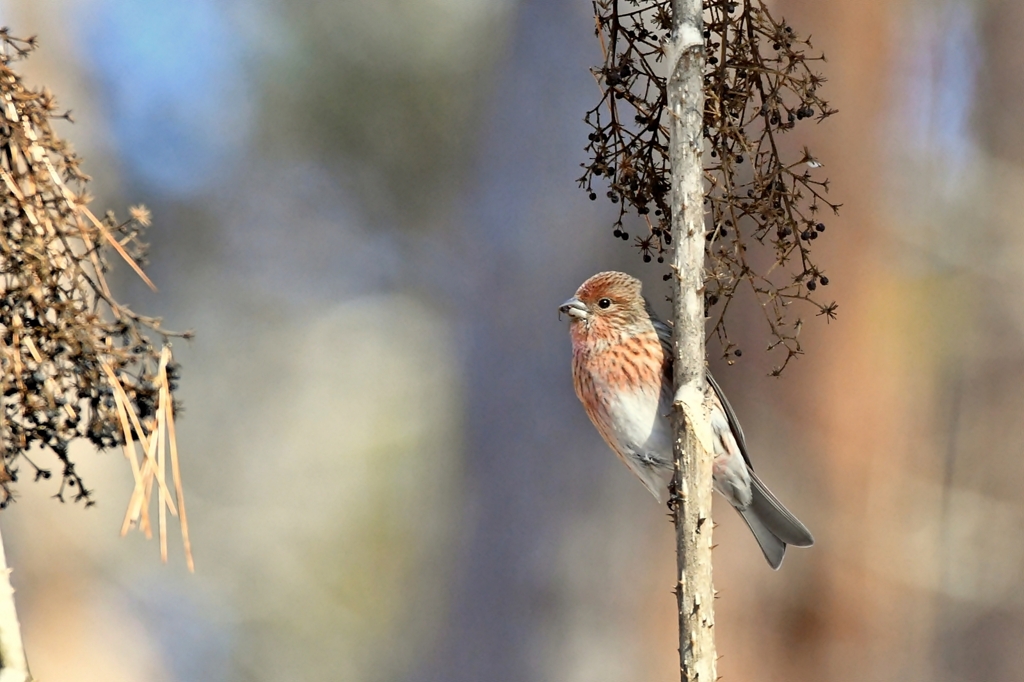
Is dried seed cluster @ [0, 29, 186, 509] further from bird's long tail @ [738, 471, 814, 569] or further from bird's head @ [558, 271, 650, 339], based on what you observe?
bird's long tail @ [738, 471, 814, 569]

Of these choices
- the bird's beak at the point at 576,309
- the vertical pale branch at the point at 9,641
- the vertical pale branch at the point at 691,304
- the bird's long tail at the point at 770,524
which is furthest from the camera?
the bird's beak at the point at 576,309

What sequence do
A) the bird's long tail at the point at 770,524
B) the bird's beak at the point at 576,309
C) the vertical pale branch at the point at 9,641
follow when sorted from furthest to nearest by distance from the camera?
the bird's beak at the point at 576,309
the bird's long tail at the point at 770,524
the vertical pale branch at the point at 9,641

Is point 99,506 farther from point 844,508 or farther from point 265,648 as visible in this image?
point 844,508

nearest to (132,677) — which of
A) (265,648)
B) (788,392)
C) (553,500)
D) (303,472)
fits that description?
(265,648)

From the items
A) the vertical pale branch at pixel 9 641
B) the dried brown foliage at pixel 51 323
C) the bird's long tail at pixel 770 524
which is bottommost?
the vertical pale branch at pixel 9 641

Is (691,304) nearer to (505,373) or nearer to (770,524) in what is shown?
(770,524)

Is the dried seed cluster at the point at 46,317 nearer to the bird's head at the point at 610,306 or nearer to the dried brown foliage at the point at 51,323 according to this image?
the dried brown foliage at the point at 51,323

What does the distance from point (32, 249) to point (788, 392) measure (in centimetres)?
473

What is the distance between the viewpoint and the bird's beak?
2656mm

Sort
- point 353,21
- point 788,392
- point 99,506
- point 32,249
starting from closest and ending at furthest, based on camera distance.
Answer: point 32,249 → point 788,392 → point 99,506 → point 353,21

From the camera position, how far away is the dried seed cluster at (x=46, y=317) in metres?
1.53

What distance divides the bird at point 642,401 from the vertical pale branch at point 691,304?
0.72m

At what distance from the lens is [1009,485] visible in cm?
591

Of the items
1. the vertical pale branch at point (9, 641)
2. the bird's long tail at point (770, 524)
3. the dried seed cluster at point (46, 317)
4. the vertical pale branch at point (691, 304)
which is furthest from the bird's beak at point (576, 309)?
the vertical pale branch at point (9, 641)
